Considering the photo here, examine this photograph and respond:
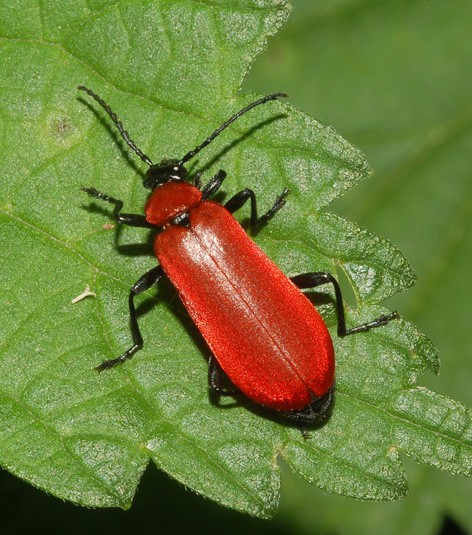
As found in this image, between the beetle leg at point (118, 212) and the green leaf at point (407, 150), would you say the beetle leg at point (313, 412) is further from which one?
the green leaf at point (407, 150)

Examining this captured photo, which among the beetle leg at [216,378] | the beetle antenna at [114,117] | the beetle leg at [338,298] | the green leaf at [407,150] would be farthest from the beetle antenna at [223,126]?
the green leaf at [407,150]

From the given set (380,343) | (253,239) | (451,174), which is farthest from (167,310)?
(451,174)

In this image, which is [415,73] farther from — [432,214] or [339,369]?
[339,369]

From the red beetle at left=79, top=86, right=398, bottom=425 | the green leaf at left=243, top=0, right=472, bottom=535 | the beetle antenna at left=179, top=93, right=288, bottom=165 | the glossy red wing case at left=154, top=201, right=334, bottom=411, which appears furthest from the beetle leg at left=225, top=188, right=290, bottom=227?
the green leaf at left=243, top=0, right=472, bottom=535

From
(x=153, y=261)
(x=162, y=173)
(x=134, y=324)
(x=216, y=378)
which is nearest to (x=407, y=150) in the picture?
(x=162, y=173)

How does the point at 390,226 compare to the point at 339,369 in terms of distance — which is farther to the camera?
the point at 390,226

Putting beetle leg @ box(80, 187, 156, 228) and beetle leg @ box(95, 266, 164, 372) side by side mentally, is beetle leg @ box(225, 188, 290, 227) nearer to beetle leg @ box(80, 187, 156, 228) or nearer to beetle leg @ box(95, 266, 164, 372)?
beetle leg @ box(80, 187, 156, 228)
